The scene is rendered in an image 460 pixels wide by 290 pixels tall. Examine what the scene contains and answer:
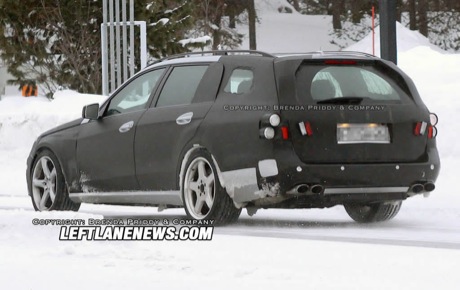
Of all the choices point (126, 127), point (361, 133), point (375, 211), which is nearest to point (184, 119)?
point (126, 127)

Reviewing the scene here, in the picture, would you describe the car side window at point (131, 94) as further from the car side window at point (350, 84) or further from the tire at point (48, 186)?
the car side window at point (350, 84)

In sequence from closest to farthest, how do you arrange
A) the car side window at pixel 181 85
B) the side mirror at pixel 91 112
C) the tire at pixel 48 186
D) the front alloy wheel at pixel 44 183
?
the car side window at pixel 181 85, the side mirror at pixel 91 112, the tire at pixel 48 186, the front alloy wheel at pixel 44 183

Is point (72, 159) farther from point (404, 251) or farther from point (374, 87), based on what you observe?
point (404, 251)

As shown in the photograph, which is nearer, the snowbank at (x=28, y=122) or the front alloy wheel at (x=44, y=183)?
the front alloy wheel at (x=44, y=183)

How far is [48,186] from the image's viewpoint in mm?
13195

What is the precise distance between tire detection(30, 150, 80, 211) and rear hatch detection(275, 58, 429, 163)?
298 centimetres

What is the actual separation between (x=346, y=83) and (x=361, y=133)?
532mm

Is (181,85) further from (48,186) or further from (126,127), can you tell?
(48,186)

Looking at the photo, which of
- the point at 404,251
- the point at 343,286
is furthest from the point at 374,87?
the point at 343,286

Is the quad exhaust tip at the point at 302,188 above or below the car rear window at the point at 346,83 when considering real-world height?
below

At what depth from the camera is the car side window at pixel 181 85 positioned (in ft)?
38.8

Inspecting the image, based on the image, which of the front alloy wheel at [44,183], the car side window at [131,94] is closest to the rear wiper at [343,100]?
the car side window at [131,94]

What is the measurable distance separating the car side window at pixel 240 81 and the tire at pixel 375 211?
171 cm

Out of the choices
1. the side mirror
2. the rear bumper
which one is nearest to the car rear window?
the rear bumper
